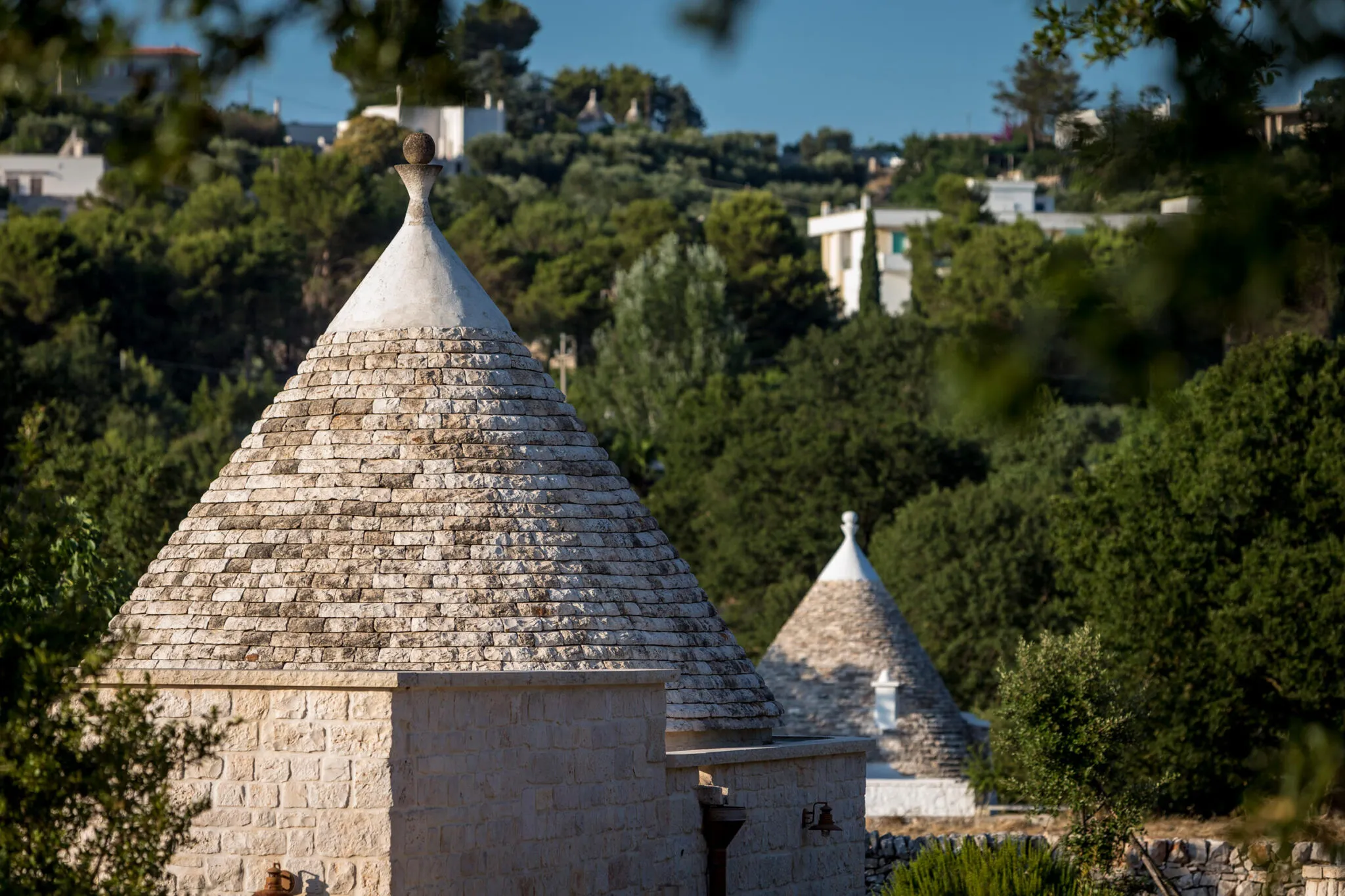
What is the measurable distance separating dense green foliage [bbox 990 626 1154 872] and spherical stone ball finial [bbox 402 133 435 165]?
11287mm

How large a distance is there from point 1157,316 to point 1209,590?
2939 cm

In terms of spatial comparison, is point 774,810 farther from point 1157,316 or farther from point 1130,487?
point 1130,487

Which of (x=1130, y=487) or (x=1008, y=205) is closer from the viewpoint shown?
(x=1130, y=487)

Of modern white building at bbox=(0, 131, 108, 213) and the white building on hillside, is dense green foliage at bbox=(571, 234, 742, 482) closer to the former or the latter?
modern white building at bbox=(0, 131, 108, 213)

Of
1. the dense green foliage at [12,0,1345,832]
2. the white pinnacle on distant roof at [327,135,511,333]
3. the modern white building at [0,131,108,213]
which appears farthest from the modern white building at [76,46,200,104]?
the modern white building at [0,131,108,213]

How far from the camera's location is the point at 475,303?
14016 mm

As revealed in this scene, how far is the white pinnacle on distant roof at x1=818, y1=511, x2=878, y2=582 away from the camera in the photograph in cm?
2711

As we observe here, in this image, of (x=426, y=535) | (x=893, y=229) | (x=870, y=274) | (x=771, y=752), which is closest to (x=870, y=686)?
(x=771, y=752)

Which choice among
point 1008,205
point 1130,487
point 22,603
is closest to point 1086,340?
point 22,603

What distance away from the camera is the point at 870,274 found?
72562 millimetres

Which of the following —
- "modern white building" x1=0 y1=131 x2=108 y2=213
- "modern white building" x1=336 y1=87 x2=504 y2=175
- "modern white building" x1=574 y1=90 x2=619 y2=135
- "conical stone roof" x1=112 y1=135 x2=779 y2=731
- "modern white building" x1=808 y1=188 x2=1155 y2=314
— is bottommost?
"conical stone roof" x1=112 y1=135 x2=779 y2=731

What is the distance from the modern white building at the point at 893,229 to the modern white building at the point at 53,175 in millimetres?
31435

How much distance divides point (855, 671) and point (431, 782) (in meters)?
17.4

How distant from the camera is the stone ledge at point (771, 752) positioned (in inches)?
483
